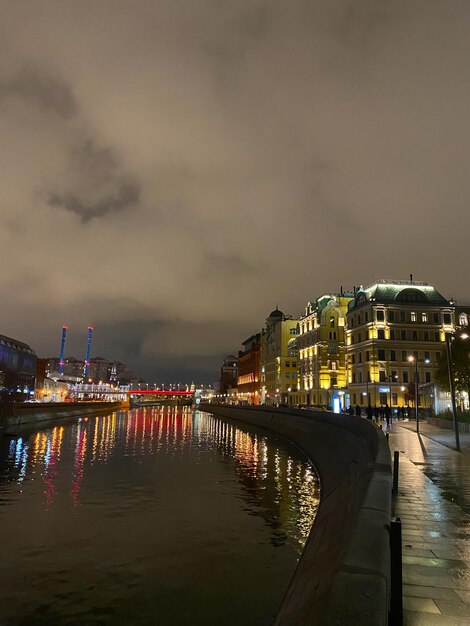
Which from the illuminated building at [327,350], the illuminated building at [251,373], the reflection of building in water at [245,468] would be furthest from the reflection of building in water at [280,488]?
the illuminated building at [251,373]

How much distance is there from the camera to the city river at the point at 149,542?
11.0m

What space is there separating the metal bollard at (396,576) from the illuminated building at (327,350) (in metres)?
97.3

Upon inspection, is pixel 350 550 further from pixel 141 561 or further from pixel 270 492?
pixel 270 492

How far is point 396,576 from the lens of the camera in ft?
19.0

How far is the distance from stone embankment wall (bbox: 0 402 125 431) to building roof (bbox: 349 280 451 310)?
62.6 m

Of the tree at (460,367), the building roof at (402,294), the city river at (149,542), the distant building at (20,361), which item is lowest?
the city river at (149,542)

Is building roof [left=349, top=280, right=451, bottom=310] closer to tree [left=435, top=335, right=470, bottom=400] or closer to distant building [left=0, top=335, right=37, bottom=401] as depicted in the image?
tree [left=435, top=335, right=470, bottom=400]

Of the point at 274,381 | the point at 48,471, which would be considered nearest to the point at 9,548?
the point at 48,471

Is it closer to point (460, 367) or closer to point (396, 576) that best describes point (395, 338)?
point (460, 367)

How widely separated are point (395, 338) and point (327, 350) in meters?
20.0

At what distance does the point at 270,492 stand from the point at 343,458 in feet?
19.9

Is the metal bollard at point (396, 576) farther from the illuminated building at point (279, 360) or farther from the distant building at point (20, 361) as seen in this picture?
the illuminated building at point (279, 360)

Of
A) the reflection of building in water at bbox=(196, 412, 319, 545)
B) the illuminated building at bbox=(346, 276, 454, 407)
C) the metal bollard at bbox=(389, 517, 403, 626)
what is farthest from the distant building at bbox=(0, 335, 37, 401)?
the metal bollard at bbox=(389, 517, 403, 626)

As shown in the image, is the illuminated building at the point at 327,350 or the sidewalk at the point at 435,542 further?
the illuminated building at the point at 327,350
